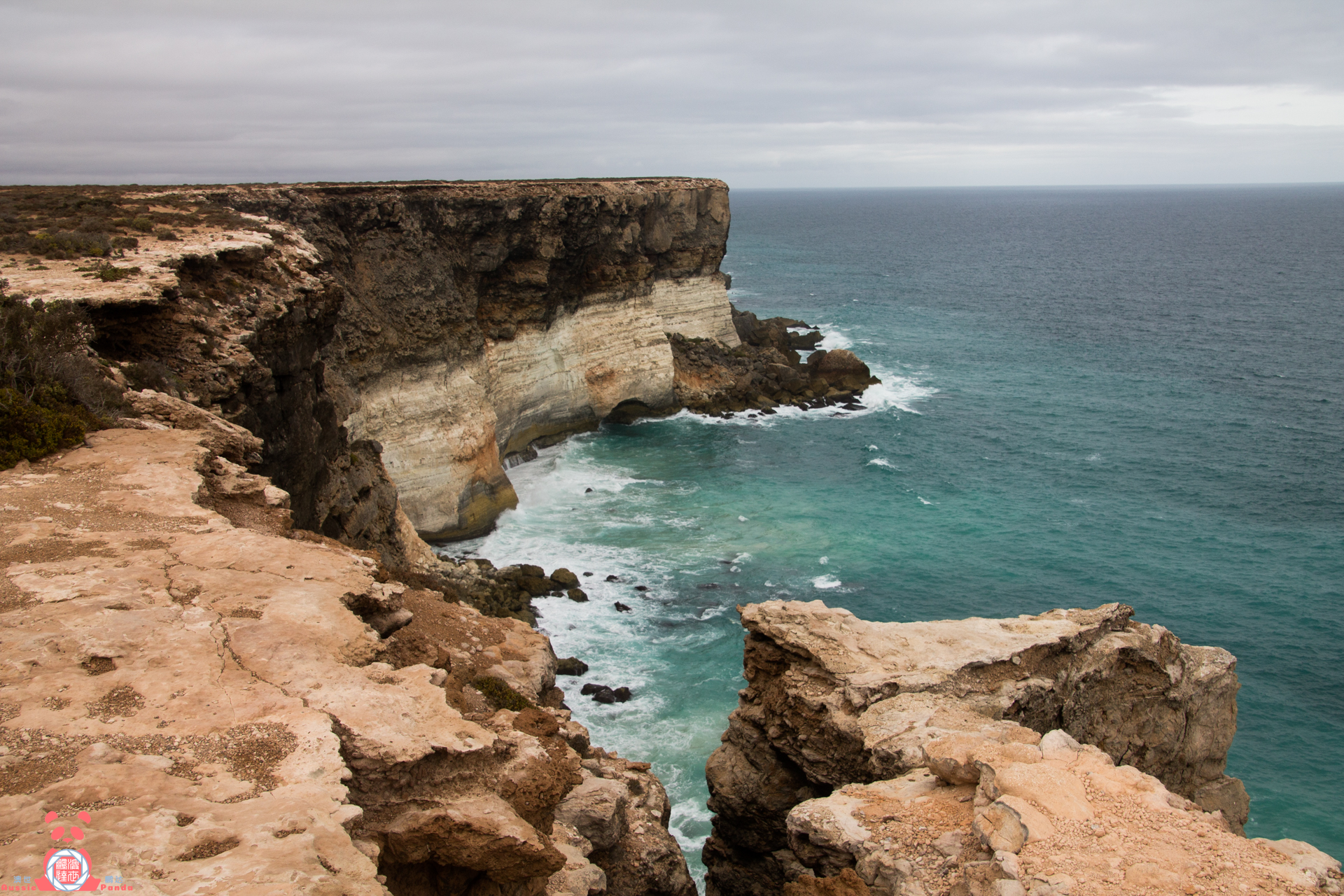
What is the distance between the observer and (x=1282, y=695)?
1187 inches

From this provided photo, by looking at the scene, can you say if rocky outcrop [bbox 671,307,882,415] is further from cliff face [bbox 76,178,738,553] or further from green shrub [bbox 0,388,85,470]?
green shrub [bbox 0,388,85,470]

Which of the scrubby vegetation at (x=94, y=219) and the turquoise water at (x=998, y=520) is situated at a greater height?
the scrubby vegetation at (x=94, y=219)

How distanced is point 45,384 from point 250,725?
9.85 meters

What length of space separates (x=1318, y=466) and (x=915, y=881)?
51.2m

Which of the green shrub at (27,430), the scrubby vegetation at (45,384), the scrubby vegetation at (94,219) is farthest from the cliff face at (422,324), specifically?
the green shrub at (27,430)

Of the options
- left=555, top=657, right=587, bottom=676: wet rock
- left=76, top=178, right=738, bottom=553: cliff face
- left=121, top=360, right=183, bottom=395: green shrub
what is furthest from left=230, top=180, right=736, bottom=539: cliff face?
left=555, top=657, right=587, bottom=676: wet rock

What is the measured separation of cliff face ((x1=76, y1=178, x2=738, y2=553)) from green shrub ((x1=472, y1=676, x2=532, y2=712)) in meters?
9.29

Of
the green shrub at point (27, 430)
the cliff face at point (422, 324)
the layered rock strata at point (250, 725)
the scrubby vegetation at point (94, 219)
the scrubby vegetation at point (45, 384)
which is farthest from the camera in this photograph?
the scrubby vegetation at point (94, 219)

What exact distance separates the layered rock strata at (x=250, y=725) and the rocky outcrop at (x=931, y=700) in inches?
102

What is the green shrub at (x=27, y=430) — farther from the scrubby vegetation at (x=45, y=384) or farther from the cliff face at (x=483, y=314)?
the cliff face at (x=483, y=314)

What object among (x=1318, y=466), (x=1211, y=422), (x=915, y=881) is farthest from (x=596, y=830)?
(x=1211, y=422)

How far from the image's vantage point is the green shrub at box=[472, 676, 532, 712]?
13.4 m

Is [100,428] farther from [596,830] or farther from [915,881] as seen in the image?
[915,881]

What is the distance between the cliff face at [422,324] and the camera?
2008 cm
